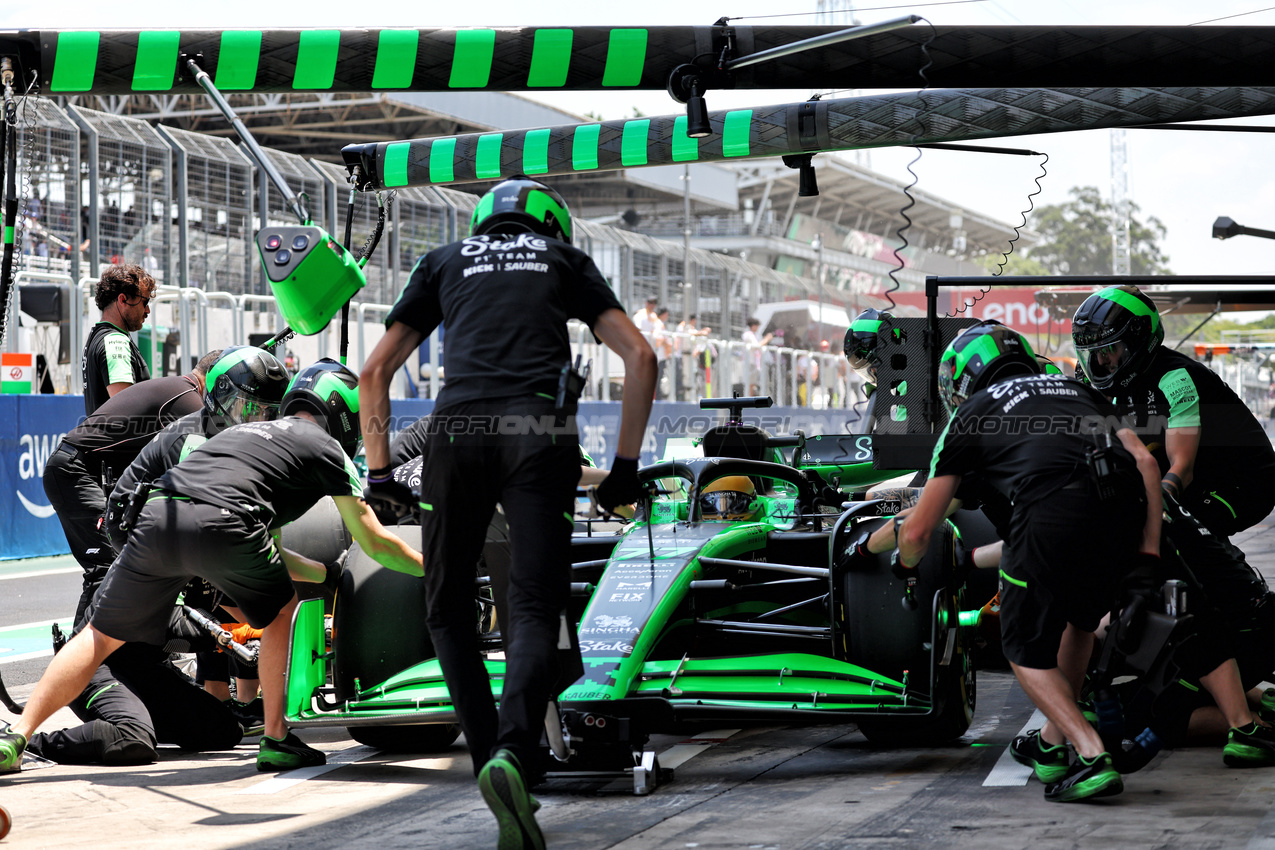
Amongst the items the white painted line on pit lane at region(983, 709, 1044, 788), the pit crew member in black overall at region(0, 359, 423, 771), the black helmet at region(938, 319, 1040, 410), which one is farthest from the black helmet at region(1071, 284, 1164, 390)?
the pit crew member in black overall at region(0, 359, 423, 771)

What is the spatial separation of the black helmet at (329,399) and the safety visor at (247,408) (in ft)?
0.45

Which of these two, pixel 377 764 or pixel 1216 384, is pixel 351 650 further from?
pixel 1216 384

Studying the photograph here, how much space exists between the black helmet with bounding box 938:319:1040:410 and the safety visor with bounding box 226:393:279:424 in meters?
2.58

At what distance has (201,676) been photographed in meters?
5.67

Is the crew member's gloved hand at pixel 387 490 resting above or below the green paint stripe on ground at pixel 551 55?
below

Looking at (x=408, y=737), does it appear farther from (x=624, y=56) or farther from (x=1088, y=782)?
(x=624, y=56)

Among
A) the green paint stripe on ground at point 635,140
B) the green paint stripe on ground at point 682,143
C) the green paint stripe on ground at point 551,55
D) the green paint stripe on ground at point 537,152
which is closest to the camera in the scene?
the green paint stripe on ground at point 551,55

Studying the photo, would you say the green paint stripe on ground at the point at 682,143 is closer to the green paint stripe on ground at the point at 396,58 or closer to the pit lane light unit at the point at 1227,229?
the green paint stripe on ground at the point at 396,58

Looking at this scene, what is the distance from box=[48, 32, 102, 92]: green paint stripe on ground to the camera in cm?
528

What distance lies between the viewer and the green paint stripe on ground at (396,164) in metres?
7.73

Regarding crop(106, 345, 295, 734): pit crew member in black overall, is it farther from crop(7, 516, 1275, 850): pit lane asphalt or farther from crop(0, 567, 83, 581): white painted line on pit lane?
crop(0, 567, 83, 581): white painted line on pit lane

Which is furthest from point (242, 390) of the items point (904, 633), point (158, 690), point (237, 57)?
point (904, 633)

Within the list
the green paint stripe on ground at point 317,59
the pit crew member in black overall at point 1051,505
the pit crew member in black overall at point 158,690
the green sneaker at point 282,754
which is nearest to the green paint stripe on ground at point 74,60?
the green paint stripe on ground at point 317,59

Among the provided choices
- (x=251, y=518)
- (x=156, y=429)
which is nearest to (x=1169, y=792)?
(x=251, y=518)
